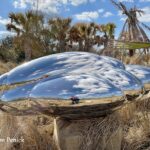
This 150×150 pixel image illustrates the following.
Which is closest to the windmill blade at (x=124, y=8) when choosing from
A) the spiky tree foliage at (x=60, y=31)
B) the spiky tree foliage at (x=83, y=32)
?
the spiky tree foliage at (x=60, y=31)

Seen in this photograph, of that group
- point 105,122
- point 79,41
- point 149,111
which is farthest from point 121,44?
point 79,41

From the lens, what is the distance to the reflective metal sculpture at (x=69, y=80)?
253cm

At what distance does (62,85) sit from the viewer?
255cm

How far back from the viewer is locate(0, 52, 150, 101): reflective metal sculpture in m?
2.53

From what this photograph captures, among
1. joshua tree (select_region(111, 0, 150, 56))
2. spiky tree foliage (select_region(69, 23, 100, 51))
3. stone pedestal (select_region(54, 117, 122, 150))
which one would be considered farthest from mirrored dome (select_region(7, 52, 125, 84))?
spiky tree foliage (select_region(69, 23, 100, 51))

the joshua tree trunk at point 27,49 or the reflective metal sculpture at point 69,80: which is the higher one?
the reflective metal sculpture at point 69,80

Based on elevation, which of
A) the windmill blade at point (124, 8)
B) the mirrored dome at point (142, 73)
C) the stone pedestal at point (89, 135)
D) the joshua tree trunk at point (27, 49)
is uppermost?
the windmill blade at point (124, 8)

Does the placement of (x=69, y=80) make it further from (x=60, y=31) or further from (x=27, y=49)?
(x=60, y=31)

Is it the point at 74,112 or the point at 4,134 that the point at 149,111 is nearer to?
the point at 74,112

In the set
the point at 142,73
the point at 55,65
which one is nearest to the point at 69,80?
the point at 55,65

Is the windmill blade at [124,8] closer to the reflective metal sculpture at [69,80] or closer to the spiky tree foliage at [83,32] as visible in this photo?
the reflective metal sculpture at [69,80]

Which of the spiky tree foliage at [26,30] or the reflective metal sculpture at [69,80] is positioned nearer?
the reflective metal sculpture at [69,80]

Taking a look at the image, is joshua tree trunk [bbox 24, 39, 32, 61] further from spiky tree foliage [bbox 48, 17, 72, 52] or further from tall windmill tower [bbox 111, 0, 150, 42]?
tall windmill tower [bbox 111, 0, 150, 42]

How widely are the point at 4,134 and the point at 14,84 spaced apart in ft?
1.38
